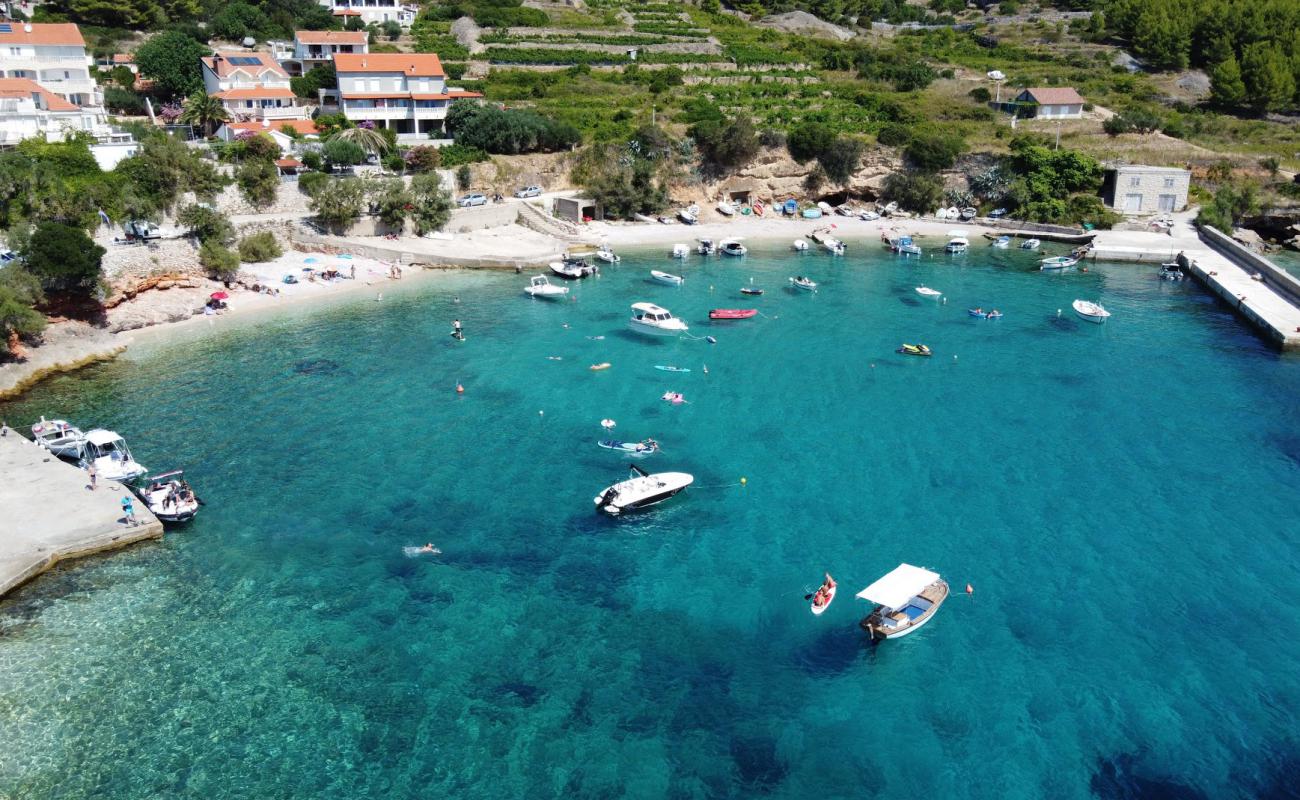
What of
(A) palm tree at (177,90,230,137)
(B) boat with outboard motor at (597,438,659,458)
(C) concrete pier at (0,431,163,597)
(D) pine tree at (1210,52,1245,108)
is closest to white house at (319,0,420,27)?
(A) palm tree at (177,90,230,137)

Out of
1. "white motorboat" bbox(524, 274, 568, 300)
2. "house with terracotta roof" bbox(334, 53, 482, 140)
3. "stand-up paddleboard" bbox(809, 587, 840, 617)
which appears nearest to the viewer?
"stand-up paddleboard" bbox(809, 587, 840, 617)

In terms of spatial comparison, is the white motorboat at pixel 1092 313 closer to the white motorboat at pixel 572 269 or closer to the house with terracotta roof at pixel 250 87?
the white motorboat at pixel 572 269

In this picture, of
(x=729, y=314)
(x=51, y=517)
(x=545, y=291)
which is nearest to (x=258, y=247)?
(x=545, y=291)

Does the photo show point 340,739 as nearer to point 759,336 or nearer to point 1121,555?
point 1121,555

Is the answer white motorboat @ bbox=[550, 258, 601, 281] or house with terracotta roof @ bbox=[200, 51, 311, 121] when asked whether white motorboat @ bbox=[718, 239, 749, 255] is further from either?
house with terracotta roof @ bbox=[200, 51, 311, 121]

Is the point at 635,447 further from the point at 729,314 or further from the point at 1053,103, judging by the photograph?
the point at 1053,103
